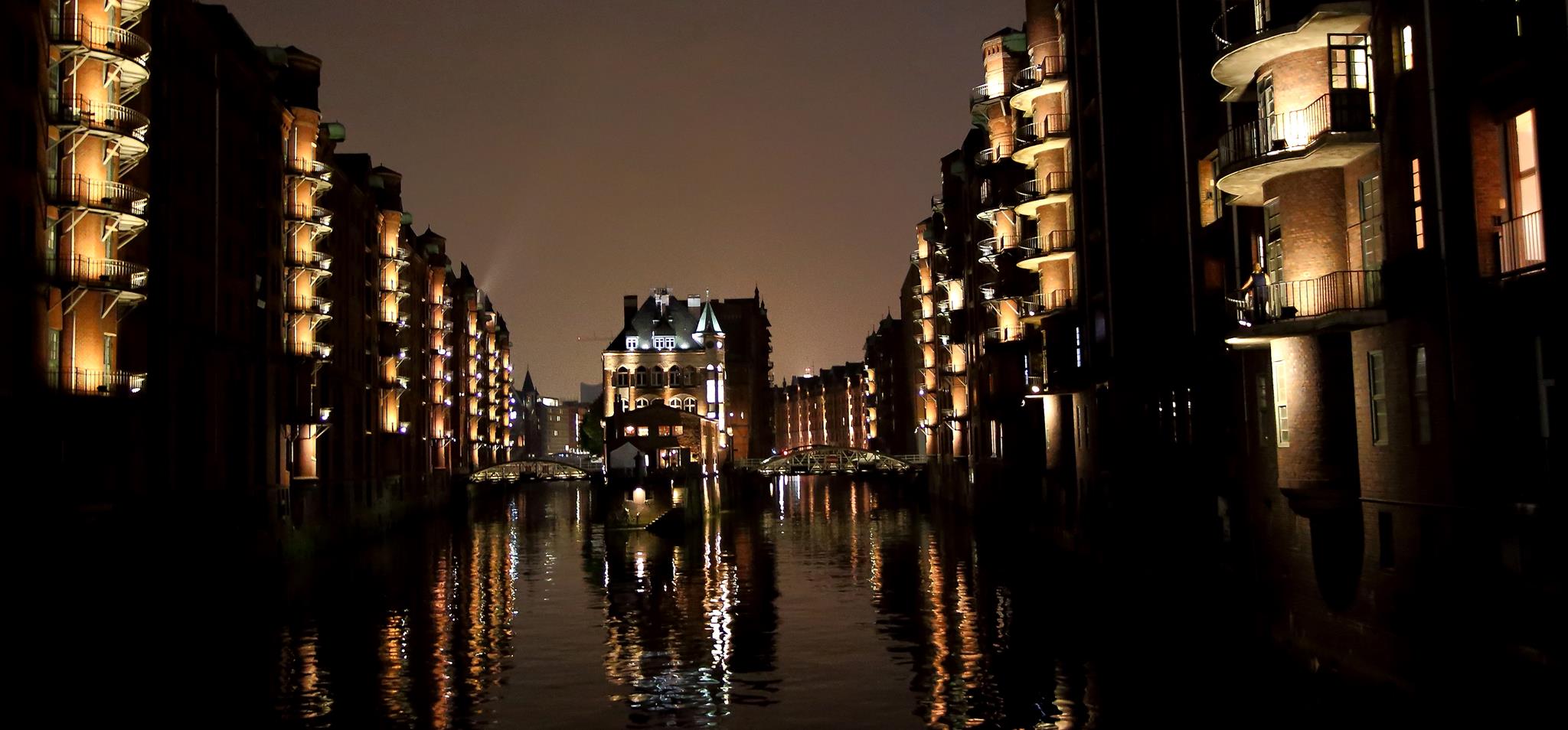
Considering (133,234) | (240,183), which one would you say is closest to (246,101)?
(240,183)

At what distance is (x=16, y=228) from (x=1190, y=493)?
104 feet

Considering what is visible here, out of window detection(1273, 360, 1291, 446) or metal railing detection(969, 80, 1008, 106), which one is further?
metal railing detection(969, 80, 1008, 106)

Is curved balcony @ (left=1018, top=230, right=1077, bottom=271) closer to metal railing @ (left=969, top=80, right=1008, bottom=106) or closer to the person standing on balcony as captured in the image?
metal railing @ (left=969, top=80, right=1008, bottom=106)

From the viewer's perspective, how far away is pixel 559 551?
68.4 m

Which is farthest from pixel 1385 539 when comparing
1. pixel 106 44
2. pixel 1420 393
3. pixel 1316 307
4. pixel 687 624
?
pixel 106 44

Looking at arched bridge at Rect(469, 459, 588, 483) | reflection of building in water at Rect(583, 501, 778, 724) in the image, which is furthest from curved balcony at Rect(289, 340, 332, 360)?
arched bridge at Rect(469, 459, 588, 483)

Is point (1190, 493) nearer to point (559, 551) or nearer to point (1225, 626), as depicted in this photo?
point (1225, 626)

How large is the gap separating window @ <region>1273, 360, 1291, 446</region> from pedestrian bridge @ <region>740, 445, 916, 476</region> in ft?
275

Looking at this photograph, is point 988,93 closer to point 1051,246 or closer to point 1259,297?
point 1051,246

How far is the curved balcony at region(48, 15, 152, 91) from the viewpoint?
4006cm

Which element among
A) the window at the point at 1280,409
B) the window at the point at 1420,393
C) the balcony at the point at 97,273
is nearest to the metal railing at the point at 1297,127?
the window at the point at 1280,409

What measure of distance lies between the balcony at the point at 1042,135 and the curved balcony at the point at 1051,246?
3.22 meters

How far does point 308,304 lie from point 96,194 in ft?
82.8

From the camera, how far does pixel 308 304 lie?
6706cm
